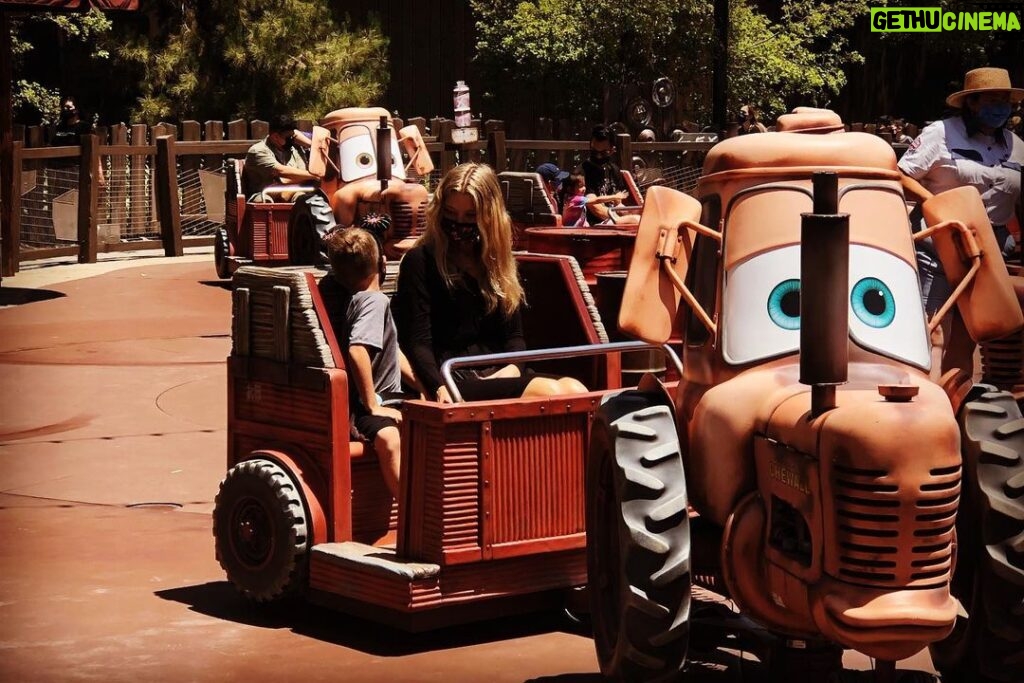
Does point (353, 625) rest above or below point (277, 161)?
below

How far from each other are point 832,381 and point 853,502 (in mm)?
310

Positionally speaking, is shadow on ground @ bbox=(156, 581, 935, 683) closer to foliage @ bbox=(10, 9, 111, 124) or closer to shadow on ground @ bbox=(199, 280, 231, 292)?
shadow on ground @ bbox=(199, 280, 231, 292)

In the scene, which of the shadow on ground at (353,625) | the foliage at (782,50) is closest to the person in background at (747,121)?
the foliage at (782,50)

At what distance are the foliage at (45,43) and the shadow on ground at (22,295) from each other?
29.1 feet

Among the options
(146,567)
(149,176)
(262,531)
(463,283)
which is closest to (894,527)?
(463,283)

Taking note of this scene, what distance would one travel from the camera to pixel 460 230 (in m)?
6.86

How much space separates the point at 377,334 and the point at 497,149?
1699cm

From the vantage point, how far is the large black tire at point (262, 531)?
6465 millimetres

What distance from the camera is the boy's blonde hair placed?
6812mm

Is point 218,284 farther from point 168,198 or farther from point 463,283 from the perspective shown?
point 463,283

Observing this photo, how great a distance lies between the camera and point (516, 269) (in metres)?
7.00

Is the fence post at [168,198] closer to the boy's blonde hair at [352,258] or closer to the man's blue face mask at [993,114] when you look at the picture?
the man's blue face mask at [993,114]

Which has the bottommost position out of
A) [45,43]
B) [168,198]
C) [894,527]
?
[894,527]

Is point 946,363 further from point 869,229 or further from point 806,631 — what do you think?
point 806,631
